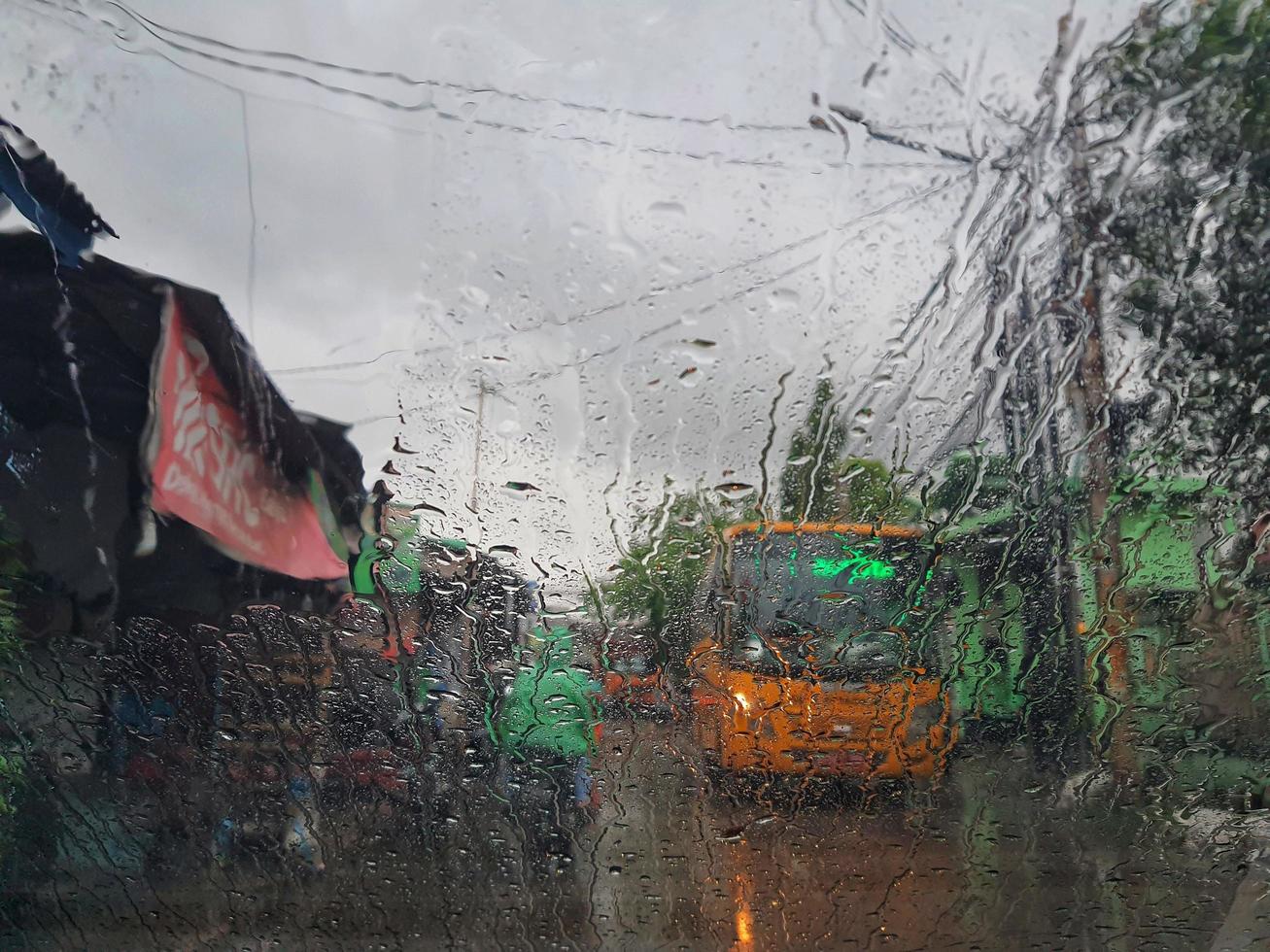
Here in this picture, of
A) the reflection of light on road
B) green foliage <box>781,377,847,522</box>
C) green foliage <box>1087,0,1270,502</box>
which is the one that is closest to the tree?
green foliage <box>781,377,847,522</box>

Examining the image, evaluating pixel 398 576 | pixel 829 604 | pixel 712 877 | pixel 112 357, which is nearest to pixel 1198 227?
pixel 829 604

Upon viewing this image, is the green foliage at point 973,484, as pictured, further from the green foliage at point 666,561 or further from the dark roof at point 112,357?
the dark roof at point 112,357

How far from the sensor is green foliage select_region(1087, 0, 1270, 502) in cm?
198

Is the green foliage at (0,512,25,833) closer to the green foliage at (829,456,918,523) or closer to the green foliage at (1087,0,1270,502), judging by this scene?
the green foliage at (829,456,918,523)

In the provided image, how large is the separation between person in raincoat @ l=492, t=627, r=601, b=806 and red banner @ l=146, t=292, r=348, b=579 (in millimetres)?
634

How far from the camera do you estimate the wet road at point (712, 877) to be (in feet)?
7.15

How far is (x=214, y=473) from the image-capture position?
2.77m

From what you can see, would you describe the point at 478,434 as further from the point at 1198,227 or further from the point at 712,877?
the point at 1198,227

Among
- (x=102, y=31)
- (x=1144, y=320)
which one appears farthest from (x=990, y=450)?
(x=102, y=31)

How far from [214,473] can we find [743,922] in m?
2.05

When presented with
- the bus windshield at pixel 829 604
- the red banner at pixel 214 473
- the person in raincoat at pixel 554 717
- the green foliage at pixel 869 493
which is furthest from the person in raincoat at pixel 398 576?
the green foliage at pixel 869 493

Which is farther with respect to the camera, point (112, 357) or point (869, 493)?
point (112, 357)

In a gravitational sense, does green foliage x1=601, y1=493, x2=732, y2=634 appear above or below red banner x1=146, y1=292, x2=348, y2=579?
below

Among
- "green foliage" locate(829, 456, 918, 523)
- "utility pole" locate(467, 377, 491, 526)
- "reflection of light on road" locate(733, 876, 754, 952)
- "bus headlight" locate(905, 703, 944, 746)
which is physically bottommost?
"reflection of light on road" locate(733, 876, 754, 952)
